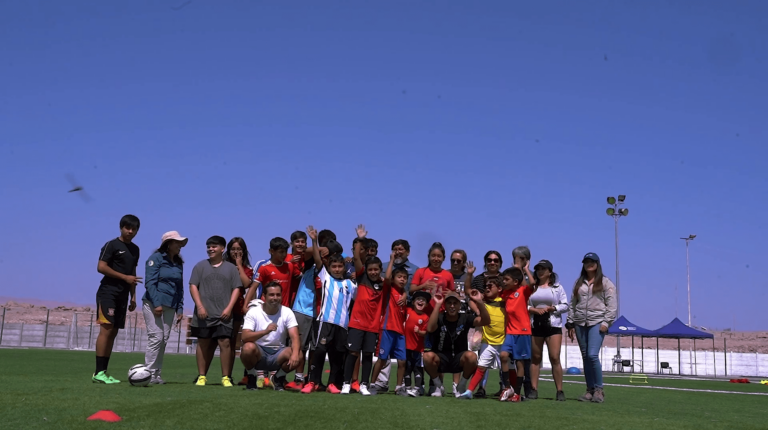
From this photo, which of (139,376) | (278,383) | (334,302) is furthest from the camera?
(334,302)

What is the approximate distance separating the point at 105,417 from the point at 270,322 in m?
3.18

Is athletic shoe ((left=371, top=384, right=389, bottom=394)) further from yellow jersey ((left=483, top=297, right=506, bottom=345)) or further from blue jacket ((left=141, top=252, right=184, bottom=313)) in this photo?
blue jacket ((left=141, top=252, right=184, bottom=313))

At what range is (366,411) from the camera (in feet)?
20.8

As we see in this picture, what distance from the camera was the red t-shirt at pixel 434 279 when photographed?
29.9 feet

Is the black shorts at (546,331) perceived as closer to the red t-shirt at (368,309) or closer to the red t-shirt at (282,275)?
the red t-shirt at (368,309)

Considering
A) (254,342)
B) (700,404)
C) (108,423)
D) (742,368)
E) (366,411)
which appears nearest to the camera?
(108,423)

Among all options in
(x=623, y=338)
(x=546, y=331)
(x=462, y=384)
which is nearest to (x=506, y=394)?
(x=462, y=384)

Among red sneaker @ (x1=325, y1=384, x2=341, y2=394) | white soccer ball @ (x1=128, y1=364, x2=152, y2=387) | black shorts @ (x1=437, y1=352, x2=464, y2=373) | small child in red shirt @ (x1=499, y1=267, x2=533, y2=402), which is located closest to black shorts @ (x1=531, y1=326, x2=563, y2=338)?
small child in red shirt @ (x1=499, y1=267, x2=533, y2=402)

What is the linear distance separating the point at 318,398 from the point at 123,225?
3237 mm

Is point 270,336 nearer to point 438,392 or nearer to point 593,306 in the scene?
point 438,392

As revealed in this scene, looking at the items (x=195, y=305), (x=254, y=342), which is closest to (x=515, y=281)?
(x=254, y=342)

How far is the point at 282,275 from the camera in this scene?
934 cm

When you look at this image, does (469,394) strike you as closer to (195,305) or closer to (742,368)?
(195,305)

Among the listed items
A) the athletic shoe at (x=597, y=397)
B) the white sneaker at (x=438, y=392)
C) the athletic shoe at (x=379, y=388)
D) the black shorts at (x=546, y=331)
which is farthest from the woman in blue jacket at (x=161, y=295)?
the athletic shoe at (x=597, y=397)
